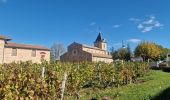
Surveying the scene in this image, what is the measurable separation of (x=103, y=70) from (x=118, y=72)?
1.12m

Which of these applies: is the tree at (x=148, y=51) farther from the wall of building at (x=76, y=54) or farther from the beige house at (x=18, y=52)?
the beige house at (x=18, y=52)

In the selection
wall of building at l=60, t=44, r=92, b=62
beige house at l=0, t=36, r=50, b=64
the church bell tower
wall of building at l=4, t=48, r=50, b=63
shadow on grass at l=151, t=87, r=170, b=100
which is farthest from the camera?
the church bell tower

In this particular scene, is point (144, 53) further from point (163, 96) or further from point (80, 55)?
point (163, 96)

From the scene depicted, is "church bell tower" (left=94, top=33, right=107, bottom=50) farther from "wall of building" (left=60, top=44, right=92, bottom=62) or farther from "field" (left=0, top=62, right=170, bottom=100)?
"field" (left=0, top=62, right=170, bottom=100)

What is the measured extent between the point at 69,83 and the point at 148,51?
70483 mm

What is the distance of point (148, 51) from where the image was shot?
8069 centimetres

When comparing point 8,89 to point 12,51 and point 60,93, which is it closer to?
point 60,93

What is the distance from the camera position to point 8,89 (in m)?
7.09

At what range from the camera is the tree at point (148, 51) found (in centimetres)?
8094

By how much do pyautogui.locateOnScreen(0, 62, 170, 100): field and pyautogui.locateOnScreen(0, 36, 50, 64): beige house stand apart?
84.6ft

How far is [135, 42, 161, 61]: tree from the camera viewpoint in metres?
80.9

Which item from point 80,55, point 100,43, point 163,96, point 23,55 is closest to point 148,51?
point 100,43

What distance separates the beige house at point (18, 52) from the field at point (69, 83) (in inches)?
1016

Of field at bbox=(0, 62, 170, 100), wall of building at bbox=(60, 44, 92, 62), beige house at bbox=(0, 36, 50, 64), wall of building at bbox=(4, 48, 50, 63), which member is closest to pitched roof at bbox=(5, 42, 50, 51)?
beige house at bbox=(0, 36, 50, 64)
